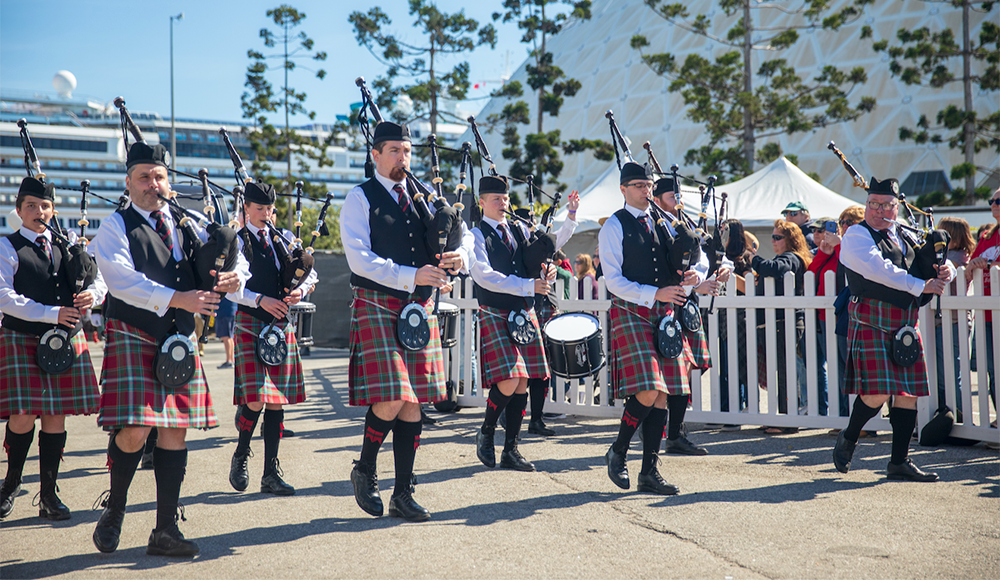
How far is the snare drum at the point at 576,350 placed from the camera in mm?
4578

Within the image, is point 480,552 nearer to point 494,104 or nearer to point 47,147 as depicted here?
point 494,104

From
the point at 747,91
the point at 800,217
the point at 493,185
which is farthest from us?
the point at 747,91

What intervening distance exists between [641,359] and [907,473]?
159 cm

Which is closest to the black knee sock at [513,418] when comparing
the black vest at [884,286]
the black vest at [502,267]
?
the black vest at [502,267]

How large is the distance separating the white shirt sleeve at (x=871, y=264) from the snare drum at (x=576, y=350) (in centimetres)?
146

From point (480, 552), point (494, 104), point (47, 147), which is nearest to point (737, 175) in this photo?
point (494, 104)

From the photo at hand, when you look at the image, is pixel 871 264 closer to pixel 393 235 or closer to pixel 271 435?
pixel 393 235

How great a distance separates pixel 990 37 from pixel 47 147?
270ft

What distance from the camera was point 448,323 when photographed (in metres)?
6.11

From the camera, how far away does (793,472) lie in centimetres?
439

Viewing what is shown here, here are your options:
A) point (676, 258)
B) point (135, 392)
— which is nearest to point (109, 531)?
point (135, 392)

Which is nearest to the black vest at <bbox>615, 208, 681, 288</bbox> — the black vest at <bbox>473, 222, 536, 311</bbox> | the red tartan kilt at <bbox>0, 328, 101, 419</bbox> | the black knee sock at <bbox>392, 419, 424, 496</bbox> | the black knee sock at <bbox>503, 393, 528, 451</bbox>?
the black vest at <bbox>473, 222, 536, 311</bbox>

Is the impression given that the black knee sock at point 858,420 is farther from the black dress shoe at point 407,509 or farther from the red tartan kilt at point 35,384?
the red tartan kilt at point 35,384

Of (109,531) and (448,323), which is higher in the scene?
(448,323)
